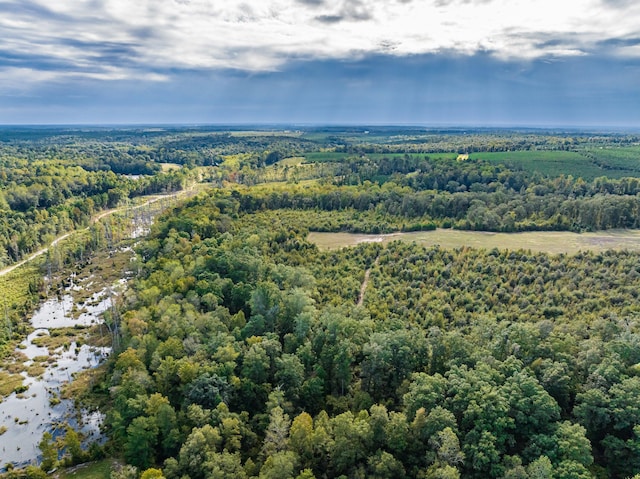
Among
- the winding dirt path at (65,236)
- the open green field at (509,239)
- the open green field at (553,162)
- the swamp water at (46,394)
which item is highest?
the open green field at (553,162)

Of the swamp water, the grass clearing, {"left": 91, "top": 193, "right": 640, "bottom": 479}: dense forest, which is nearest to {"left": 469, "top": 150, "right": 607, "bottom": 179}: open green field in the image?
{"left": 91, "top": 193, "right": 640, "bottom": 479}: dense forest

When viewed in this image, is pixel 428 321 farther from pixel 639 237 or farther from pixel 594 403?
pixel 639 237

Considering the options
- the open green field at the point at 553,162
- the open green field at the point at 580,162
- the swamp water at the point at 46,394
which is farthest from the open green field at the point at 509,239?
the open green field at the point at 553,162

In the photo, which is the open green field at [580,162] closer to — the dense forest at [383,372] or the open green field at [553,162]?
the open green field at [553,162]

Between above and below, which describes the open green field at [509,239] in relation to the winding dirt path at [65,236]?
above

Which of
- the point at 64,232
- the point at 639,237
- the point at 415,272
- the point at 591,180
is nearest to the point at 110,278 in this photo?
the point at 64,232

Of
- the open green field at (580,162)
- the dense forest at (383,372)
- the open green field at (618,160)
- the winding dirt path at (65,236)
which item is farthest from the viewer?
the open green field at (618,160)

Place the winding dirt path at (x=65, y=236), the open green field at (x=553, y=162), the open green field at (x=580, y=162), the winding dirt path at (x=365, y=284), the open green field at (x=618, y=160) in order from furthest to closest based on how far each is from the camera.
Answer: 1. the open green field at (x=618, y=160)
2. the open green field at (x=553, y=162)
3. the open green field at (x=580, y=162)
4. the winding dirt path at (x=65, y=236)
5. the winding dirt path at (x=365, y=284)
